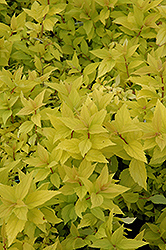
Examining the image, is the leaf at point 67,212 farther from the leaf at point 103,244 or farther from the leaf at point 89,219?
the leaf at point 103,244

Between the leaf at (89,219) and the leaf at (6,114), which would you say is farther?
the leaf at (6,114)

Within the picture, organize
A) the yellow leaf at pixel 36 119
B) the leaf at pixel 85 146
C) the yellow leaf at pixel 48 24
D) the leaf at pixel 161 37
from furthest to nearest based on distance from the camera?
the yellow leaf at pixel 48 24, the leaf at pixel 161 37, the yellow leaf at pixel 36 119, the leaf at pixel 85 146

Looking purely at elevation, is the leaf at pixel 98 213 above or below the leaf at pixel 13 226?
below

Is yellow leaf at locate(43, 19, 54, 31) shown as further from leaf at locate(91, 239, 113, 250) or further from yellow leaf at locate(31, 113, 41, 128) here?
leaf at locate(91, 239, 113, 250)

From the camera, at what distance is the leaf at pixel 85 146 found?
1.48 metres

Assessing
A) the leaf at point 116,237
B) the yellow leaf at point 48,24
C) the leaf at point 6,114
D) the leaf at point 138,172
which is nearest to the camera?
the leaf at point 116,237

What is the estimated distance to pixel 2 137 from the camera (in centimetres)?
205

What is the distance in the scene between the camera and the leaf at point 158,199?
6.19ft

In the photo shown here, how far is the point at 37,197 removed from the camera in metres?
1.36

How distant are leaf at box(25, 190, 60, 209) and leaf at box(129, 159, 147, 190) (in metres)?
0.50

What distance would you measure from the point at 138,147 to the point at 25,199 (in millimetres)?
662

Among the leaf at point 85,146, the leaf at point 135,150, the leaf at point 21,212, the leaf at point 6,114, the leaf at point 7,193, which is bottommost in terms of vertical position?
the leaf at point 6,114

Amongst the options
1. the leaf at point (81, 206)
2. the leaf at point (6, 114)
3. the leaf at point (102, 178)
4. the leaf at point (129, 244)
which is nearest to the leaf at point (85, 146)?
the leaf at point (102, 178)

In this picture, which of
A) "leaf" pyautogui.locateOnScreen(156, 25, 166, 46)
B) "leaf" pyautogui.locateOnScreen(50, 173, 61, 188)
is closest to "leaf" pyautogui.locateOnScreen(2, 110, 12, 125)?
"leaf" pyautogui.locateOnScreen(50, 173, 61, 188)
